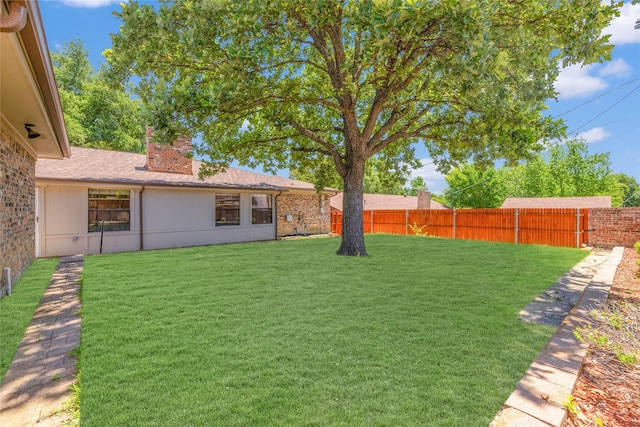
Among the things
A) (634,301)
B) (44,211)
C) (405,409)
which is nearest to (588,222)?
(634,301)

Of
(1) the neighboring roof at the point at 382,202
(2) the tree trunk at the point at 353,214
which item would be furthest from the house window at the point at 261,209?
(1) the neighboring roof at the point at 382,202

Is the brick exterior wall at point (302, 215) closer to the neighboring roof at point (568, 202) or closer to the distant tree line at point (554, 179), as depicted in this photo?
the neighboring roof at point (568, 202)

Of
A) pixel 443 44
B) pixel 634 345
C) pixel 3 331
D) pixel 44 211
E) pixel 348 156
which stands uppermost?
pixel 443 44

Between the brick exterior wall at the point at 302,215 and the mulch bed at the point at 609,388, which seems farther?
the brick exterior wall at the point at 302,215

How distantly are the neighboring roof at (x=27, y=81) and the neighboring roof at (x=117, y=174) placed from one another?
3.21 m

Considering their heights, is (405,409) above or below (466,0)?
below

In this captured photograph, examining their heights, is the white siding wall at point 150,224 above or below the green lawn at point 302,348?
above

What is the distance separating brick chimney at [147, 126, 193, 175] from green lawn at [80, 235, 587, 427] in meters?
6.91

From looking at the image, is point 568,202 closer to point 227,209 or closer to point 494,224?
point 494,224

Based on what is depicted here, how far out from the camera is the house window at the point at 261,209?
13.8 meters

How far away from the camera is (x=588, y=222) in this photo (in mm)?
12383

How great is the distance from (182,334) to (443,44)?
5993 mm

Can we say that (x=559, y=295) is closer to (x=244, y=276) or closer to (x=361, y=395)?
(x=361, y=395)

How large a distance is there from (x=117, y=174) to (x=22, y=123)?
220 inches
